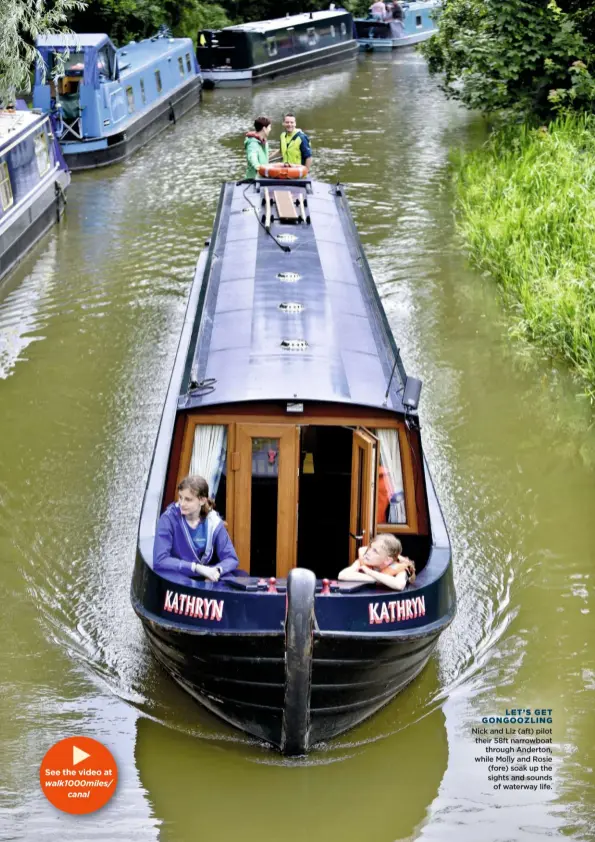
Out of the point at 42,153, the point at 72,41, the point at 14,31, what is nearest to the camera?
the point at 14,31

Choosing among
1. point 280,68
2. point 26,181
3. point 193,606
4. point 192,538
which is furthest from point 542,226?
point 280,68

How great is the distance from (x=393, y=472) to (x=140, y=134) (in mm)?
15426

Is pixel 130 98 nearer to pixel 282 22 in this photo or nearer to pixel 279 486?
pixel 282 22

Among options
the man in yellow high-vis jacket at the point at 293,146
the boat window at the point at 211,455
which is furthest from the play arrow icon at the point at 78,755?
the man in yellow high-vis jacket at the point at 293,146

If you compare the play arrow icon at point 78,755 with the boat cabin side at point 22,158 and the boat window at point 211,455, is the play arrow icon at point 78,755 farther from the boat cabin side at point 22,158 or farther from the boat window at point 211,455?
the boat cabin side at point 22,158

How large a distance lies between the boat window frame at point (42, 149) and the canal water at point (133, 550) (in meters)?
0.91

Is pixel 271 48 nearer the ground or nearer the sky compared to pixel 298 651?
nearer the sky

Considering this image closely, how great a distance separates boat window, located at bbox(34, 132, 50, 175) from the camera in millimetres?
15984

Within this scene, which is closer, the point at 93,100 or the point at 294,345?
the point at 294,345

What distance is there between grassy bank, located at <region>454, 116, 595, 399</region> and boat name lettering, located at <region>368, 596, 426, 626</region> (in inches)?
196

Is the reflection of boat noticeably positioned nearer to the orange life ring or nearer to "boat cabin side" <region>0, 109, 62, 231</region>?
the orange life ring

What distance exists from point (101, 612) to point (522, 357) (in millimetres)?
5916

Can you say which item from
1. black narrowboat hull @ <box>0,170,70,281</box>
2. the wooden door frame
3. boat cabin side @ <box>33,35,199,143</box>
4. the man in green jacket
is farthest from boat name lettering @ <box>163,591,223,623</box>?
boat cabin side @ <box>33,35,199,143</box>

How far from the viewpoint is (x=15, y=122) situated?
15.2m
